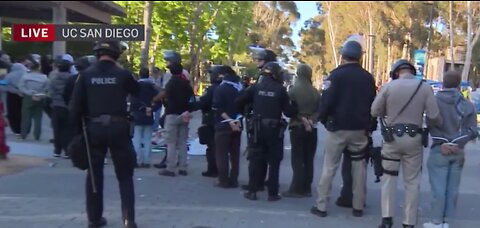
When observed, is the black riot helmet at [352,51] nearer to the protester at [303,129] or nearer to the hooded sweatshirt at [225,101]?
the protester at [303,129]

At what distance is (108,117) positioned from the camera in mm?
6020

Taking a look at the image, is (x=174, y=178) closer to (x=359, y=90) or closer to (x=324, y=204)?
(x=324, y=204)

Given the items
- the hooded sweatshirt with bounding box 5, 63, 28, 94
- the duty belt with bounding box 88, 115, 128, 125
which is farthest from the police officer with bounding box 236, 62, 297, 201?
the hooded sweatshirt with bounding box 5, 63, 28, 94

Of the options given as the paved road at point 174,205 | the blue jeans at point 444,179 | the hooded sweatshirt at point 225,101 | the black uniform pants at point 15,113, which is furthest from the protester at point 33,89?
the blue jeans at point 444,179

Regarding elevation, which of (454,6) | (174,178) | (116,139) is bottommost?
(174,178)

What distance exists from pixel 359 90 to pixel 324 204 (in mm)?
1314

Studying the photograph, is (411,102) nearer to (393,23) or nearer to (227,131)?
(227,131)

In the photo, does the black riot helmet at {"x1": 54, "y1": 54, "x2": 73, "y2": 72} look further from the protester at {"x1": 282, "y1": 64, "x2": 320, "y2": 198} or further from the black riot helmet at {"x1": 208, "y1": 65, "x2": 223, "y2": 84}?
the protester at {"x1": 282, "y1": 64, "x2": 320, "y2": 198}

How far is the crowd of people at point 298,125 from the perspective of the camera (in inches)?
240

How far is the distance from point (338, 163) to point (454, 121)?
1.30 meters

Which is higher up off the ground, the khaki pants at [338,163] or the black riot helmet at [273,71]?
the black riot helmet at [273,71]

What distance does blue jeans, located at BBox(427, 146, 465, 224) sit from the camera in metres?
6.63

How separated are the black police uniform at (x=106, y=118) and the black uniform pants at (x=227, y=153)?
2783 mm

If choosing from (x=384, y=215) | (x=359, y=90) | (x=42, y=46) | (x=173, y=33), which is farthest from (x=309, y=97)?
(x=173, y=33)
